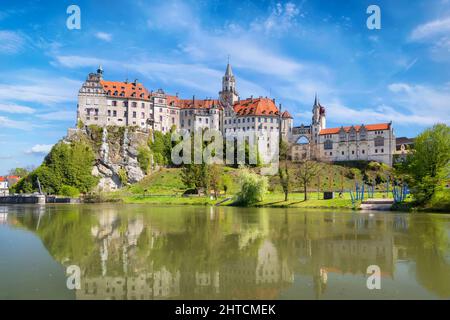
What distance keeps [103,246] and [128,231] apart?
5647 millimetres

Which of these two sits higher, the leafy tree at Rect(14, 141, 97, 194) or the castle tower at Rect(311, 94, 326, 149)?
the castle tower at Rect(311, 94, 326, 149)

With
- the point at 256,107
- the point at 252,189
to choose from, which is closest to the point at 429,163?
the point at 252,189

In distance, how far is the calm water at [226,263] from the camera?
10.1 metres

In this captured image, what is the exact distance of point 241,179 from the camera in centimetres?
5103

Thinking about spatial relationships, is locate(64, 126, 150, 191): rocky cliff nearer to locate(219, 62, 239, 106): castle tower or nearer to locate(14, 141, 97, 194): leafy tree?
locate(14, 141, 97, 194): leafy tree

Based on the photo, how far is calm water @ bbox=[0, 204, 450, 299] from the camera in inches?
397

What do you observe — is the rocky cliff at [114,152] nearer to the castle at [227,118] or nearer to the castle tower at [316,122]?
the castle at [227,118]

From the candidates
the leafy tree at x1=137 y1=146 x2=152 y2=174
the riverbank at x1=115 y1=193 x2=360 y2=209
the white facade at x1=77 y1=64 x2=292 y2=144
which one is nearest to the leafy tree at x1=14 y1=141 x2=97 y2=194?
the leafy tree at x1=137 y1=146 x2=152 y2=174

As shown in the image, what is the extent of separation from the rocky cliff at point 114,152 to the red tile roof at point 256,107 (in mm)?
29746

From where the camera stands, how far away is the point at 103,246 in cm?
1708

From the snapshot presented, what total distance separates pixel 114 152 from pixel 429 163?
69450mm

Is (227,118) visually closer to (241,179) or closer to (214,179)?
(214,179)

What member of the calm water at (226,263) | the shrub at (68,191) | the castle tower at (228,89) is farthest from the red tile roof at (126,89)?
the calm water at (226,263)
